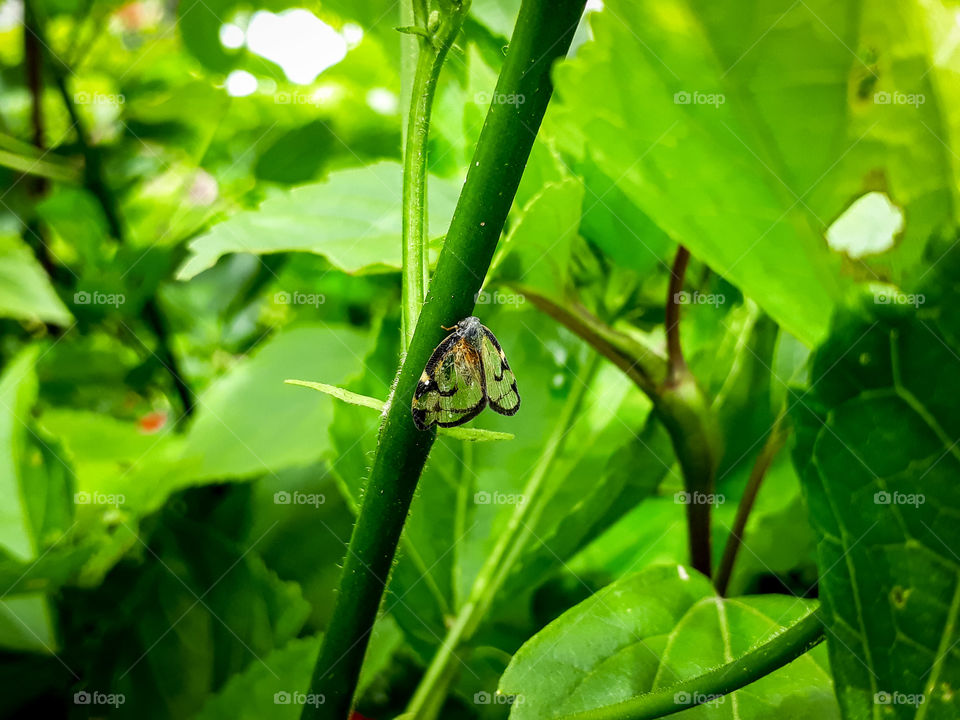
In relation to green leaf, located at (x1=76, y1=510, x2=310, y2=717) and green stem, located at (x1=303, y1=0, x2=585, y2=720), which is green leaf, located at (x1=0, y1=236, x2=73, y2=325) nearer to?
green leaf, located at (x1=76, y1=510, x2=310, y2=717)

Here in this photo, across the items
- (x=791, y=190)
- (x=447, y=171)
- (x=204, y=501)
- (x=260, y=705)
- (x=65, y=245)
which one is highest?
(x=65, y=245)

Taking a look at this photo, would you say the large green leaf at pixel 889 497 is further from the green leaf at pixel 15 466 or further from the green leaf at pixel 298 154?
the green leaf at pixel 298 154

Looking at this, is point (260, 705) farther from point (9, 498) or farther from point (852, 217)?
point (852, 217)

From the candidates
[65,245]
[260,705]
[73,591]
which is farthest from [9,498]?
[65,245]

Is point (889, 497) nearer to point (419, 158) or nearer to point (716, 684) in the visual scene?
point (716, 684)

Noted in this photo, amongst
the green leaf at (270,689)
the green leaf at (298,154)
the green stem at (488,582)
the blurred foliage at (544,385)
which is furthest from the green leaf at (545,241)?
the green leaf at (298,154)

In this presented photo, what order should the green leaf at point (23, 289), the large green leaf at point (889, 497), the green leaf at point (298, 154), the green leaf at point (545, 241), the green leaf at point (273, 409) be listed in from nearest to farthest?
the large green leaf at point (889, 497), the green leaf at point (545, 241), the green leaf at point (273, 409), the green leaf at point (23, 289), the green leaf at point (298, 154)

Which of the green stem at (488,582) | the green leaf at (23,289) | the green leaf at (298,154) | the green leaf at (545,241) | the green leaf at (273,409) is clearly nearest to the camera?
the green leaf at (545,241)

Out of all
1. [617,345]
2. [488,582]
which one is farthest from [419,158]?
[488,582]
